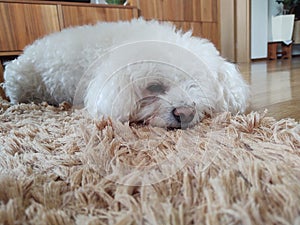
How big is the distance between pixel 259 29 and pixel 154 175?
4.29 metres

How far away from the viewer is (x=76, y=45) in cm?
110

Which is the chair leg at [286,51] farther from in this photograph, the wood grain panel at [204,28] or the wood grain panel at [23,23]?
the wood grain panel at [23,23]

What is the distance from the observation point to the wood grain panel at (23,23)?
1816 mm

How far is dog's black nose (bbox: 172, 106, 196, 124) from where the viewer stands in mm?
699

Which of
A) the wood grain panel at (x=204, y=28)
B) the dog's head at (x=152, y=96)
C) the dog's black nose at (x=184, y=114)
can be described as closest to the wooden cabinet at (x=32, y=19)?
the wood grain panel at (x=204, y=28)

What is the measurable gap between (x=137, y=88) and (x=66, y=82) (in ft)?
1.55

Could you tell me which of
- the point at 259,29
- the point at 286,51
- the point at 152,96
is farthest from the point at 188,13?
the point at 286,51

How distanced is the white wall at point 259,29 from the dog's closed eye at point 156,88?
149 inches

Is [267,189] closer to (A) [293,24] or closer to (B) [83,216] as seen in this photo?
(B) [83,216]

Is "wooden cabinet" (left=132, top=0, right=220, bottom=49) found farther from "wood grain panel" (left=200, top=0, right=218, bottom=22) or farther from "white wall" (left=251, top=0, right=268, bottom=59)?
"white wall" (left=251, top=0, right=268, bottom=59)

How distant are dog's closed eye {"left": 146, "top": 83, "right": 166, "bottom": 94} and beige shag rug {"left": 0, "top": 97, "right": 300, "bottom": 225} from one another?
0.13 metres

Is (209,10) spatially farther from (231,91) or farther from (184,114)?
(184,114)

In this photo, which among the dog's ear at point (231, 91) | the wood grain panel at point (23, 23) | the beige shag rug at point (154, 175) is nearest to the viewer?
the beige shag rug at point (154, 175)

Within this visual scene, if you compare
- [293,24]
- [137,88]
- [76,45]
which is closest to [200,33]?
[76,45]
